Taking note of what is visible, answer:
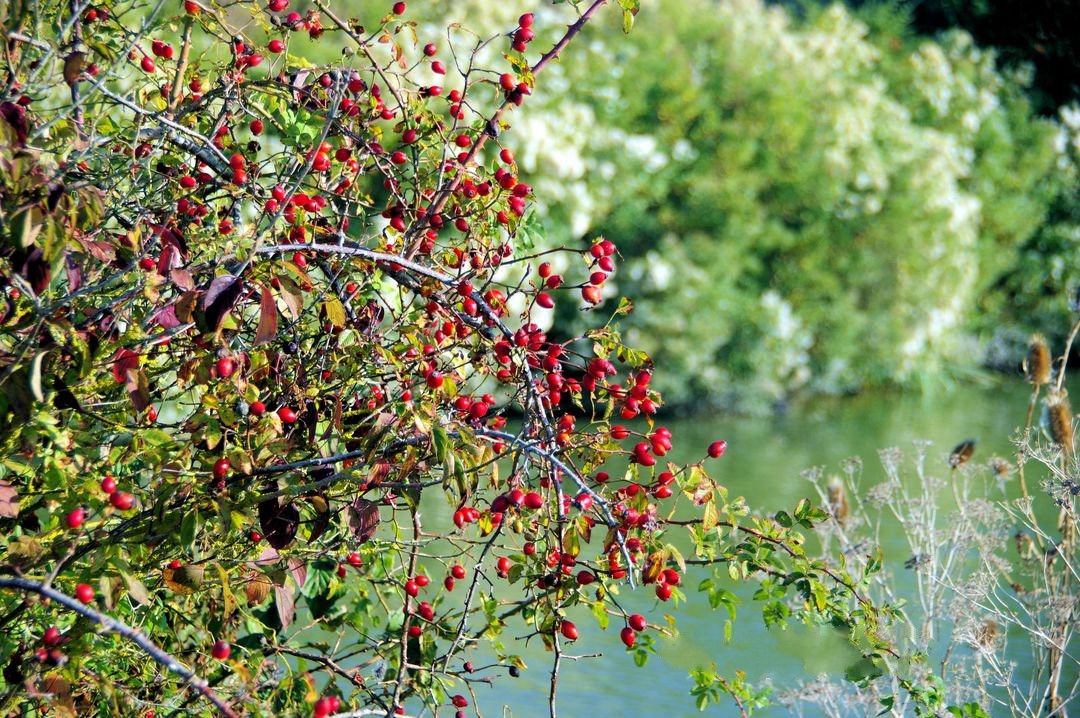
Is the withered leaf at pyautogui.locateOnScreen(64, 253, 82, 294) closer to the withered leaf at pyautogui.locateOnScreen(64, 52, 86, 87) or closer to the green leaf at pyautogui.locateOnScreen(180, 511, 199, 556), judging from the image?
the withered leaf at pyautogui.locateOnScreen(64, 52, 86, 87)

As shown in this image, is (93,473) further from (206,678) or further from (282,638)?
(282,638)

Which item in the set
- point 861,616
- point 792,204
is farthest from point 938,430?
point 861,616

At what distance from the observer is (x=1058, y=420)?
10.0ft

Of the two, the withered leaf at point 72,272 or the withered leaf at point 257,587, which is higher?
the withered leaf at point 72,272

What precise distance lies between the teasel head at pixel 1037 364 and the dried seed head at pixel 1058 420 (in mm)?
71

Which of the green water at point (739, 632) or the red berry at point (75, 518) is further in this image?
the green water at point (739, 632)

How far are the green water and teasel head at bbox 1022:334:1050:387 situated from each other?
31 cm

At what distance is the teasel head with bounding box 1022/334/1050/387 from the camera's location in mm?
3141

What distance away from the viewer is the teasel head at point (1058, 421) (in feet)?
9.92

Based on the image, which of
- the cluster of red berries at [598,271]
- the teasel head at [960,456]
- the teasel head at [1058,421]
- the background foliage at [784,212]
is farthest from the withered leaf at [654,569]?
the background foliage at [784,212]

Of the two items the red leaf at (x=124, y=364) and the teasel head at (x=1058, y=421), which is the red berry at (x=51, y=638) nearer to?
the red leaf at (x=124, y=364)

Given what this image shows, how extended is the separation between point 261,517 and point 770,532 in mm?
793

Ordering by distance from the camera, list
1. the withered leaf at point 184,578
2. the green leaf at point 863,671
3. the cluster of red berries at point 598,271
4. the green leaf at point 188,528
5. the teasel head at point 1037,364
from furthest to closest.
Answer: the teasel head at point 1037,364
the green leaf at point 863,671
the cluster of red berries at point 598,271
the withered leaf at point 184,578
the green leaf at point 188,528

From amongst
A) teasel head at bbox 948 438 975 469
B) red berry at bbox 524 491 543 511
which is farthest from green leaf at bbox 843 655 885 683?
teasel head at bbox 948 438 975 469
